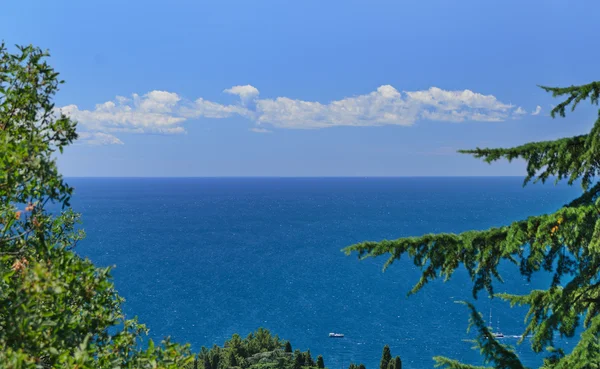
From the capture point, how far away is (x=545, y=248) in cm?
654

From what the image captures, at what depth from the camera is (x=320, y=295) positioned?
Answer: 70.8 m

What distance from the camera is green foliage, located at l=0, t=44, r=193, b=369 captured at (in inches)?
193

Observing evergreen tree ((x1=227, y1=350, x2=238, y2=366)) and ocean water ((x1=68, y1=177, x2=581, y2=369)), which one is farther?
ocean water ((x1=68, y1=177, x2=581, y2=369))

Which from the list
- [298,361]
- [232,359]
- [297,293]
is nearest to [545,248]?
→ [298,361]

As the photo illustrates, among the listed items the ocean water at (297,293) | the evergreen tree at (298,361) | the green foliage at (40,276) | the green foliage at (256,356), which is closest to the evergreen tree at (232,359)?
the green foliage at (256,356)

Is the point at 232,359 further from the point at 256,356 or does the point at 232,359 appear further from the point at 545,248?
the point at 545,248

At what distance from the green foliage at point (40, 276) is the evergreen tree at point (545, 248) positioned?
3965 millimetres

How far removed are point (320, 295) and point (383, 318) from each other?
1284cm

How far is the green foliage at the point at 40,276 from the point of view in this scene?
4902 mm

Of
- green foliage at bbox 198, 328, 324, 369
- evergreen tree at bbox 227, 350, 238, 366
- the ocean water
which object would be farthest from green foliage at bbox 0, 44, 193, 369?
evergreen tree at bbox 227, 350, 238, 366

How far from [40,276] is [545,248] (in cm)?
683

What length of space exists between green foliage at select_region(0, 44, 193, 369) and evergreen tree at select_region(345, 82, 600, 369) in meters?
3.96

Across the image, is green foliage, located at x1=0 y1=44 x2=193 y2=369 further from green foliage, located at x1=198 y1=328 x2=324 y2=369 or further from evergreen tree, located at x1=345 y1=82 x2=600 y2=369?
green foliage, located at x1=198 y1=328 x2=324 y2=369

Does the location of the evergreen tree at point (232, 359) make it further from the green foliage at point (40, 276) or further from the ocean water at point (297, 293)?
the green foliage at point (40, 276)
